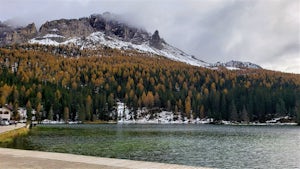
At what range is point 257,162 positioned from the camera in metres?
33.3

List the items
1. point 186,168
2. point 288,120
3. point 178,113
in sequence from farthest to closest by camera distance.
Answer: point 178,113 → point 288,120 → point 186,168

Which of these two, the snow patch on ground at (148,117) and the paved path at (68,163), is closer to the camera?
the paved path at (68,163)

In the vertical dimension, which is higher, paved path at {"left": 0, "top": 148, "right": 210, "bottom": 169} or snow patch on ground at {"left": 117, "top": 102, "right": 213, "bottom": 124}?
snow patch on ground at {"left": 117, "top": 102, "right": 213, "bottom": 124}

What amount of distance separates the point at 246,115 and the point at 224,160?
132 m

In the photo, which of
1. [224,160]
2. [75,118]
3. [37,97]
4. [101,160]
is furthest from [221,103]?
[101,160]

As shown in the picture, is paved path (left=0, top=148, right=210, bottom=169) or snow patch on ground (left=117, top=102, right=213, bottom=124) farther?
snow patch on ground (left=117, top=102, right=213, bottom=124)

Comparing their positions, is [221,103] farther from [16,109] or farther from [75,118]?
[16,109]

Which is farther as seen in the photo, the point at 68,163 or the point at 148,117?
the point at 148,117

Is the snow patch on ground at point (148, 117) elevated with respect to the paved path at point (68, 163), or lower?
elevated

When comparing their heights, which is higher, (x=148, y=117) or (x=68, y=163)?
(x=148, y=117)

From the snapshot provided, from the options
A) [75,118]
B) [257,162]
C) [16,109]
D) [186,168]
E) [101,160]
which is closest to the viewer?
[186,168]

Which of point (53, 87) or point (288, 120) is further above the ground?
point (53, 87)

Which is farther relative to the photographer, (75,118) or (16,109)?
(75,118)

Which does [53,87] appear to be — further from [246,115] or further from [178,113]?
[246,115]
